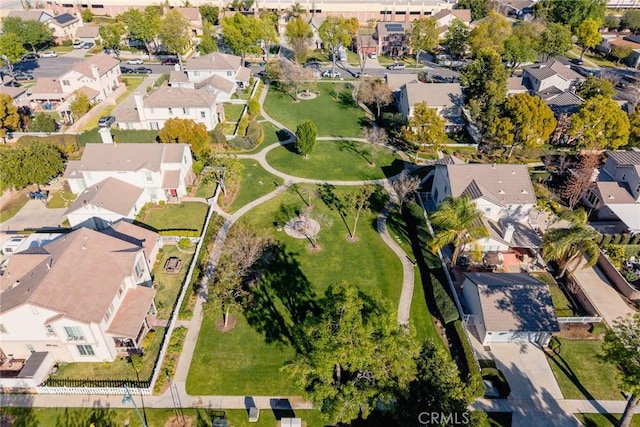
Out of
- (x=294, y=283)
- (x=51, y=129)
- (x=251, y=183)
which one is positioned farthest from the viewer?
(x=51, y=129)

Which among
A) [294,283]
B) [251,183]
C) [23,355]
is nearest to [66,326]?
[23,355]

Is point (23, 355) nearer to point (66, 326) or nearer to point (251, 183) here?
point (66, 326)

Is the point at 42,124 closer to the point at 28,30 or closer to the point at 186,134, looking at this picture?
the point at 186,134

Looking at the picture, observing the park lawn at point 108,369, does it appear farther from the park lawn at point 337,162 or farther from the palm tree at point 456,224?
the park lawn at point 337,162

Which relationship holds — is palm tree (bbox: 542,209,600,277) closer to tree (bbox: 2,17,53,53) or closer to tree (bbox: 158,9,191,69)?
tree (bbox: 158,9,191,69)

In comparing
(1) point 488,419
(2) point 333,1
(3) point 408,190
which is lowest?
(1) point 488,419

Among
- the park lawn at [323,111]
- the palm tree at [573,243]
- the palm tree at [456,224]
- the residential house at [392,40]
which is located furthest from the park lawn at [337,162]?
the residential house at [392,40]

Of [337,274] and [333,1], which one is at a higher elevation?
[333,1]

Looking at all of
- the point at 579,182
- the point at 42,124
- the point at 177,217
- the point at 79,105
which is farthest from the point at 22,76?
the point at 579,182
